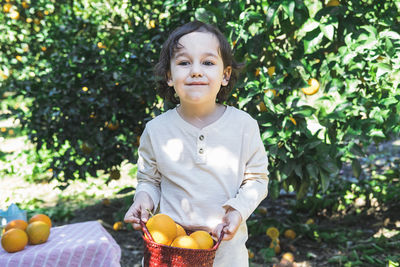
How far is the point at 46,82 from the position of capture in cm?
341

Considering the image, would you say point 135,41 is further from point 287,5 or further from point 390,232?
point 390,232

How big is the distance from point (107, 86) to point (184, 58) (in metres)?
1.75

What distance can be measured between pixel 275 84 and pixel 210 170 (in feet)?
3.21

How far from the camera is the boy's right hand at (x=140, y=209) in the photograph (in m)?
1.57

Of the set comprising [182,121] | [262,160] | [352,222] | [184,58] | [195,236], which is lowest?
[352,222]

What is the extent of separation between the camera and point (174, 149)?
65.6 inches

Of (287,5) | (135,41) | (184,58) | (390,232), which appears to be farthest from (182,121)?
(390,232)

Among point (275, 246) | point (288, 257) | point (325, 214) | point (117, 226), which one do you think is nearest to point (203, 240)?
point (288, 257)

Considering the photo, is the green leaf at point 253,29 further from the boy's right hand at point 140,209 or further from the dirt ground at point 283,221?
the dirt ground at point 283,221

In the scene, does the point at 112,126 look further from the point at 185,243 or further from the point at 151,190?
the point at 185,243

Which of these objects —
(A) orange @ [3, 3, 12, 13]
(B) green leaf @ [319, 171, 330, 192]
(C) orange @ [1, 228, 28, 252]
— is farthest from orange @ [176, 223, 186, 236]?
(A) orange @ [3, 3, 12, 13]

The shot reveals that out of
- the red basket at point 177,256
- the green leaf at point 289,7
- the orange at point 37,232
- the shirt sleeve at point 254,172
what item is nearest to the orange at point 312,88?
the green leaf at point 289,7

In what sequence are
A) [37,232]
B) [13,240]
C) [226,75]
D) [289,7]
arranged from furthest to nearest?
[37,232], [13,240], [289,7], [226,75]

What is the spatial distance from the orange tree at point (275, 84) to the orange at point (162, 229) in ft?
3.48
